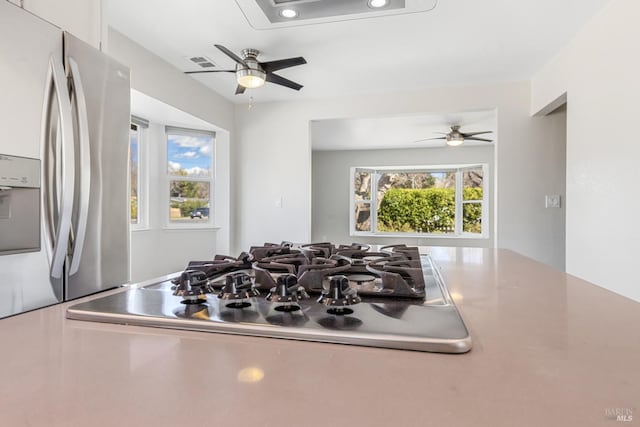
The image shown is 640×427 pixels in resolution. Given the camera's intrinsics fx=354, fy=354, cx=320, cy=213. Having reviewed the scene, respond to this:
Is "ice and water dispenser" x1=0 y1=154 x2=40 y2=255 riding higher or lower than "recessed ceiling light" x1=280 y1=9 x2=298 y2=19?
lower

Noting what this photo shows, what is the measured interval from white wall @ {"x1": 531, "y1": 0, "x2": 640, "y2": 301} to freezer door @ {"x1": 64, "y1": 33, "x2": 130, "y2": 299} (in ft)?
8.14

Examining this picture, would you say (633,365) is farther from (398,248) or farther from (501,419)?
(398,248)

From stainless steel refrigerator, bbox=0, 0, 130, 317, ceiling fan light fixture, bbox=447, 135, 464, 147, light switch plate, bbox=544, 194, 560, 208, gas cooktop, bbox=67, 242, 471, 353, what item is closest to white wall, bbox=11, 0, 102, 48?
stainless steel refrigerator, bbox=0, 0, 130, 317

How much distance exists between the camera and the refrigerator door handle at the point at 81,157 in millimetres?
877

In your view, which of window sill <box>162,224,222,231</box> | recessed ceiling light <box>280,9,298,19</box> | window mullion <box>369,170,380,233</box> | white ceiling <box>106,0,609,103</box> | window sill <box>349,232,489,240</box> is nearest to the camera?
recessed ceiling light <box>280,9,298,19</box>

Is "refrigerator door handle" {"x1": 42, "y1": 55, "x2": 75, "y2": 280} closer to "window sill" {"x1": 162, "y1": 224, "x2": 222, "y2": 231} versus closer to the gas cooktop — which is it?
the gas cooktop

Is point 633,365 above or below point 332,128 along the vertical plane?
below

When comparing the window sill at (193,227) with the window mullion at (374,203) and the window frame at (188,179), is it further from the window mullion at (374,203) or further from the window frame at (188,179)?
the window mullion at (374,203)

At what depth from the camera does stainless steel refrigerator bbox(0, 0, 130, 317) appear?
771 millimetres

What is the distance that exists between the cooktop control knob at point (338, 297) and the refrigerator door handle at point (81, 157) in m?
0.65

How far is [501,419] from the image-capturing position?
1.10 ft

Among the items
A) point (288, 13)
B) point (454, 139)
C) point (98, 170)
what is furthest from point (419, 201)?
point (98, 170)

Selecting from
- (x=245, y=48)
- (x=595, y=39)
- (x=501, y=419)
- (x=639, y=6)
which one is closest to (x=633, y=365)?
(x=501, y=419)

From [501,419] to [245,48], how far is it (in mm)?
2964
